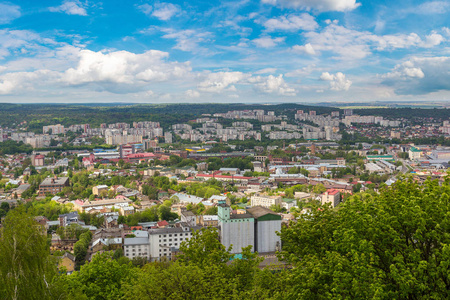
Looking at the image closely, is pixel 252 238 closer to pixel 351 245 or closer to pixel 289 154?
pixel 351 245

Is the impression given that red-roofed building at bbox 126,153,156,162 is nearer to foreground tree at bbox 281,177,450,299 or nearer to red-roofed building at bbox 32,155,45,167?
red-roofed building at bbox 32,155,45,167

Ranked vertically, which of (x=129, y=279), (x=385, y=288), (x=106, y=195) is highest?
(x=385, y=288)

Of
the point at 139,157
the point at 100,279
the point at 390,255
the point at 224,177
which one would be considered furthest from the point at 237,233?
the point at 139,157

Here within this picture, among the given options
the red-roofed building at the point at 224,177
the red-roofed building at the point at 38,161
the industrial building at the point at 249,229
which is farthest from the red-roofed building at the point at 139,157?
the industrial building at the point at 249,229

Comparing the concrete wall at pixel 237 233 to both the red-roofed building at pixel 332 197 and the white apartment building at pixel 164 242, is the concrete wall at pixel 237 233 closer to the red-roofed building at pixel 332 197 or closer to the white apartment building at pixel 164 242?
the white apartment building at pixel 164 242

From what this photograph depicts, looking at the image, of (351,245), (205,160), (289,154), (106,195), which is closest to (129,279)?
(351,245)

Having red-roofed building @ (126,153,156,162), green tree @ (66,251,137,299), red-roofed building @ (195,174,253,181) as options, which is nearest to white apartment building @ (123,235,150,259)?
green tree @ (66,251,137,299)
